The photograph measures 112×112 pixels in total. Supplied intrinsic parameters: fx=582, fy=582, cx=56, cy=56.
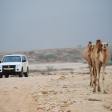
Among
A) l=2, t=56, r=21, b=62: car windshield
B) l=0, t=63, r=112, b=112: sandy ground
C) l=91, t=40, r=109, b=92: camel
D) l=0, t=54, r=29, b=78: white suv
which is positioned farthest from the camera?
l=2, t=56, r=21, b=62: car windshield

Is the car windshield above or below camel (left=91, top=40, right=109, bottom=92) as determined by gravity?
below

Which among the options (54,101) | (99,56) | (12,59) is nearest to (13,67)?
(12,59)

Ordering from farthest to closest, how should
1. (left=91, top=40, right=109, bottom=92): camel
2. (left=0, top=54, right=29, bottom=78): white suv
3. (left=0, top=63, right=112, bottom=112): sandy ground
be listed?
(left=0, top=54, right=29, bottom=78): white suv < (left=91, top=40, right=109, bottom=92): camel < (left=0, top=63, right=112, bottom=112): sandy ground

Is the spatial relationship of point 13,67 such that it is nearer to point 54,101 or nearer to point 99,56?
point 99,56

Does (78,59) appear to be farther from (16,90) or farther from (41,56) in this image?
(16,90)

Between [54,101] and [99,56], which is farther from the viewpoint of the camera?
[99,56]

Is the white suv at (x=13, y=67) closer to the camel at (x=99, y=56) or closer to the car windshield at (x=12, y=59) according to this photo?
the car windshield at (x=12, y=59)

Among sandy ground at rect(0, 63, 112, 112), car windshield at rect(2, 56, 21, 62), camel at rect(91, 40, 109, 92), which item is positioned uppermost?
camel at rect(91, 40, 109, 92)

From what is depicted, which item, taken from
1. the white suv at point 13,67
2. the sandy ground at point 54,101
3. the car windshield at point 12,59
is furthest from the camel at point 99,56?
the car windshield at point 12,59

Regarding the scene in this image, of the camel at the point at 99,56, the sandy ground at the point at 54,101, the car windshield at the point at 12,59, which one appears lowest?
the sandy ground at the point at 54,101

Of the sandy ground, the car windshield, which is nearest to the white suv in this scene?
the car windshield

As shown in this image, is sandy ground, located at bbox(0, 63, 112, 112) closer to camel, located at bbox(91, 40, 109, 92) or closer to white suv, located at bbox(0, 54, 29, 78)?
camel, located at bbox(91, 40, 109, 92)

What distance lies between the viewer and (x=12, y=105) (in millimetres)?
18469

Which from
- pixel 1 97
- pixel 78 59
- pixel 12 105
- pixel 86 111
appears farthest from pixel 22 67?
pixel 78 59
